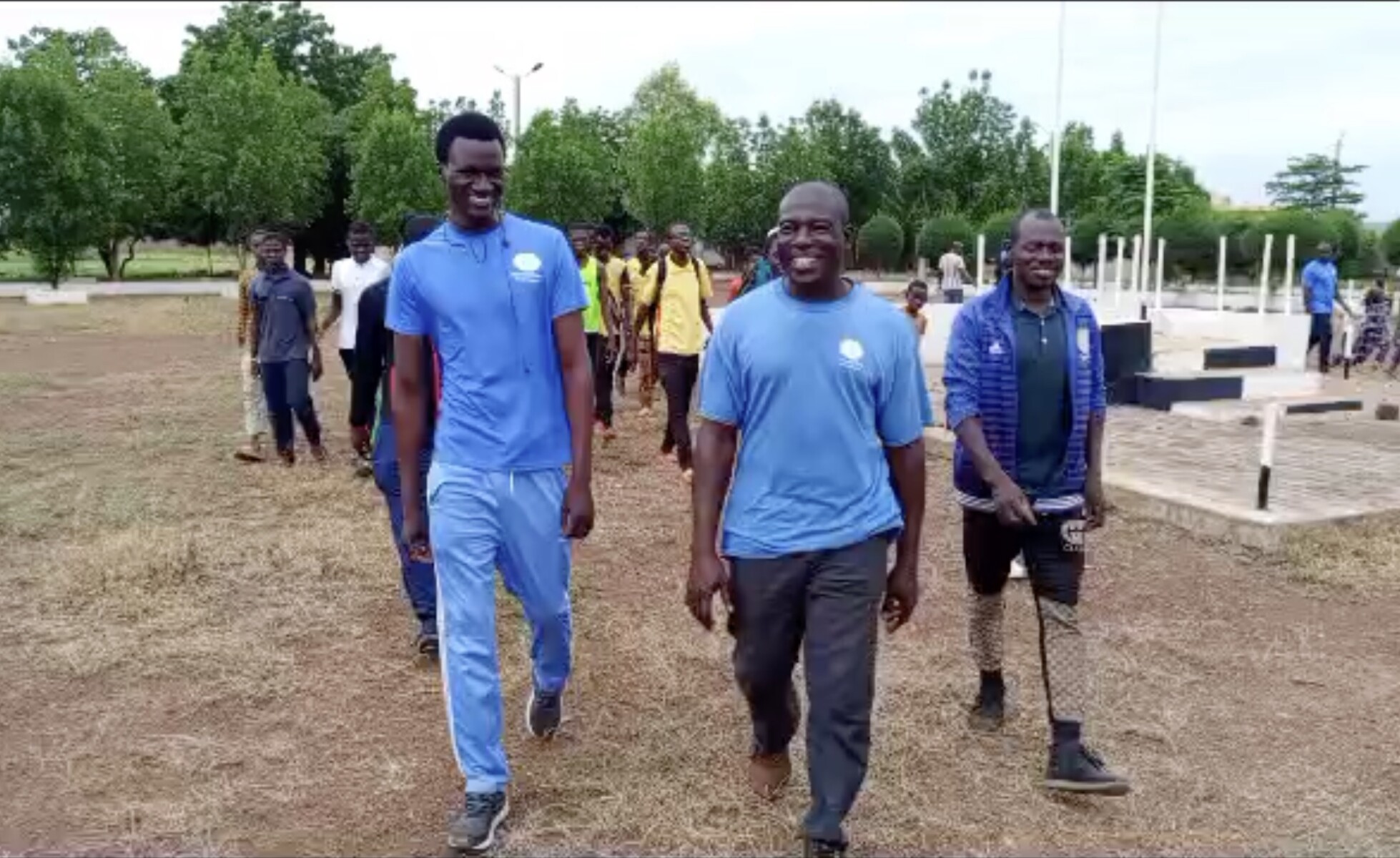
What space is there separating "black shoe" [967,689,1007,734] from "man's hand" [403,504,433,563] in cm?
194

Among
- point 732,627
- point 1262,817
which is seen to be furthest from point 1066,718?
point 732,627

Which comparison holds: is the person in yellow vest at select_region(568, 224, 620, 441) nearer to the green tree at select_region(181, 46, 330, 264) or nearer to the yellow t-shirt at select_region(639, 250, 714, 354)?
the yellow t-shirt at select_region(639, 250, 714, 354)

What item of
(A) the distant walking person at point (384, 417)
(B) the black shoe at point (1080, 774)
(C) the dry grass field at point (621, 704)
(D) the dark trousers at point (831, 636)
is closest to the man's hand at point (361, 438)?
(A) the distant walking person at point (384, 417)

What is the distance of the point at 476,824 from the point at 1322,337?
1648 centimetres

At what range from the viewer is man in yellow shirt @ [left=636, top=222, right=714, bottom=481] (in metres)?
8.92

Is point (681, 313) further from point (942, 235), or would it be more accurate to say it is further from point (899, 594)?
point (942, 235)

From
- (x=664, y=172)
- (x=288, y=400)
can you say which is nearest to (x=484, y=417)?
(x=288, y=400)

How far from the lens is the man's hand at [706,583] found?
11.3 feet

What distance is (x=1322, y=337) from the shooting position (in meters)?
17.2

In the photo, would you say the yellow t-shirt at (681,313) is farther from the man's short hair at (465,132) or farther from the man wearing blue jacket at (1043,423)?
the man's short hair at (465,132)

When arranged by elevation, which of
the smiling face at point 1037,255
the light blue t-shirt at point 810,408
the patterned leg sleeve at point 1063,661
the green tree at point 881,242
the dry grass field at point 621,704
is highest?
the green tree at point 881,242

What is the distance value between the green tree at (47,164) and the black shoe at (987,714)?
104 ft

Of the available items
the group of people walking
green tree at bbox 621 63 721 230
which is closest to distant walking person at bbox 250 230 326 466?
the group of people walking

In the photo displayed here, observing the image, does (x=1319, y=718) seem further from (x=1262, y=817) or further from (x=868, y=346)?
(x=868, y=346)
